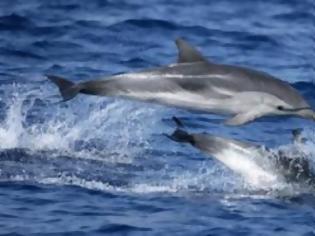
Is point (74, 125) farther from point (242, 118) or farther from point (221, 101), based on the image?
point (242, 118)

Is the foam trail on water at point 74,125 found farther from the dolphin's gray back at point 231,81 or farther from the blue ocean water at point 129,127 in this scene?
the dolphin's gray back at point 231,81

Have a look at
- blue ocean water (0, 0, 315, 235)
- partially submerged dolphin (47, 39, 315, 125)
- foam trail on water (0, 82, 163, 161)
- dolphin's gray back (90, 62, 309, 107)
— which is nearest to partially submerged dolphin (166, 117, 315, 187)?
blue ocean water (0, 0, 315, 235)

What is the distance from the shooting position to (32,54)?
1989cm

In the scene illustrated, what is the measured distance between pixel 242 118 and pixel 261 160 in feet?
3.99

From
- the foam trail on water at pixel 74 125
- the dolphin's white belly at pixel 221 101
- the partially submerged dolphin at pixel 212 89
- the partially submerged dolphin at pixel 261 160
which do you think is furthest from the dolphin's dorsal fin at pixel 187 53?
the foam trail on water at pixel 74 125

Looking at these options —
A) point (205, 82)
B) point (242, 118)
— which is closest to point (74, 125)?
point (205, 82)

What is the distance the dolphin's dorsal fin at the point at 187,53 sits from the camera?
12.1 meters

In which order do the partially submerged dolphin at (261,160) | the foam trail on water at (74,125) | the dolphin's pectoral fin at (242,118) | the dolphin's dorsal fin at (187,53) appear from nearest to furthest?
1. the dolphin's pectoral fin at (242,118)
2. the dolphin's dorsal fin at (187,53)
3. the partially submerged dolphin at (261,160)
4. the foam trail on water at (74,125)

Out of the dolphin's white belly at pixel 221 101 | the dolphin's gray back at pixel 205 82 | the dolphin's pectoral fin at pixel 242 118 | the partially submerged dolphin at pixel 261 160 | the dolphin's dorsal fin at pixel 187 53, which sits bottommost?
the partially submerged dolphin at pixel 261 160

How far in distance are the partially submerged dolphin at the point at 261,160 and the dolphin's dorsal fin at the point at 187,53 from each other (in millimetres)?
1031

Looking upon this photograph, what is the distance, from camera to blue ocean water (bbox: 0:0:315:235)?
1177 cm

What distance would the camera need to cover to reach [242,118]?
12.0 metres

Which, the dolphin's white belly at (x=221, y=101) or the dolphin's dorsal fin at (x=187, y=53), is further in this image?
the dolphin's white belly at (x=221, y=101)

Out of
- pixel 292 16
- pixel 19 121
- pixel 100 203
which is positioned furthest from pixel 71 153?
pixel 292 16
